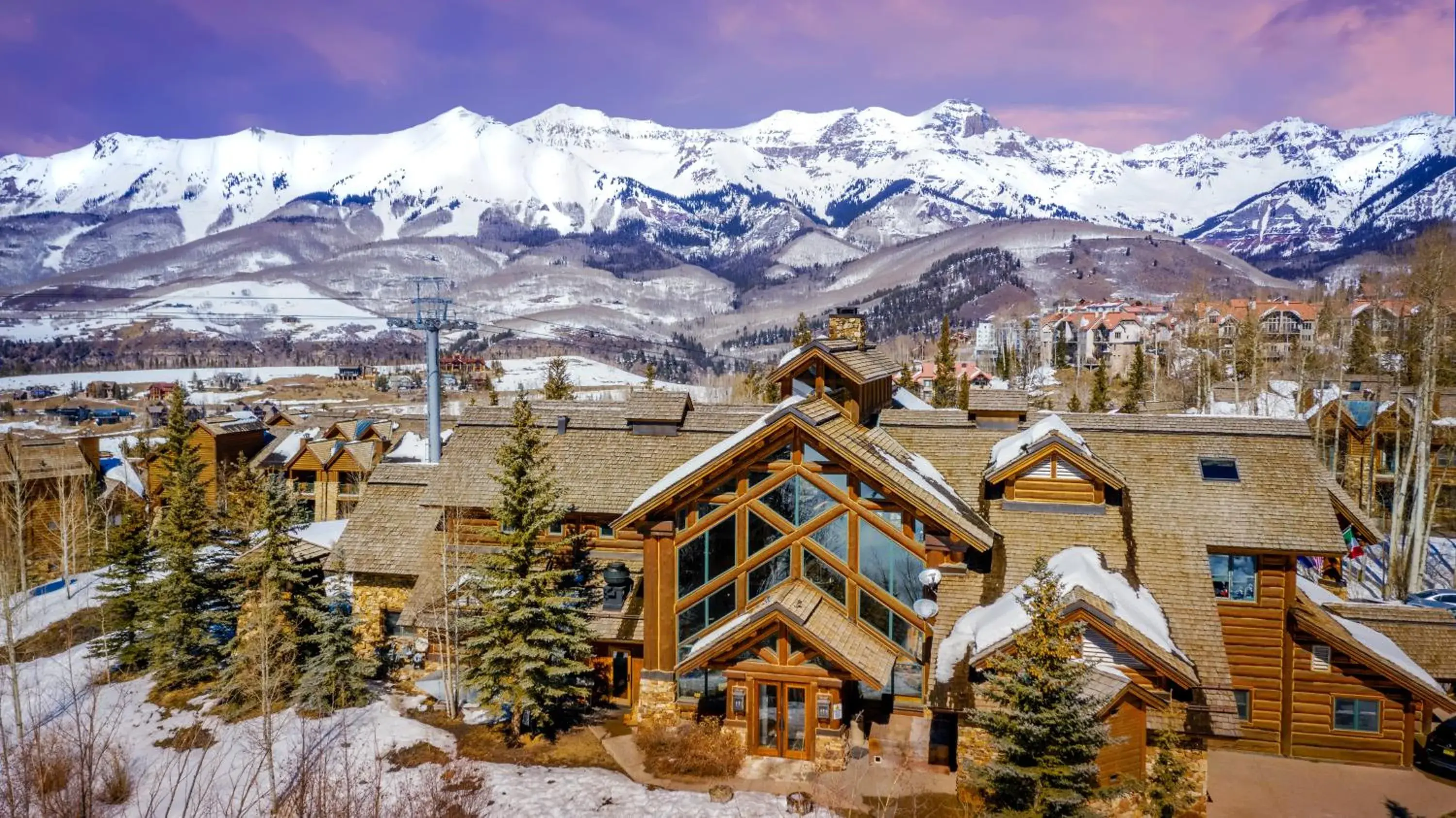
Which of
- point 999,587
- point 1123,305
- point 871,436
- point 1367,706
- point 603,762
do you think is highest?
point 1123,305

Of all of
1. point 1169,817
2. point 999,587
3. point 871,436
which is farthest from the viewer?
point 871,436

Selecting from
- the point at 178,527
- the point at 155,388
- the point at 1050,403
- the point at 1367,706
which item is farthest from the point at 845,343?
the point at 155,388

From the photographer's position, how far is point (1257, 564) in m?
21.9

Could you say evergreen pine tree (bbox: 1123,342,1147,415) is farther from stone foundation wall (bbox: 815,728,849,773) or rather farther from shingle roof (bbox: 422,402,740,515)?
stone foundation wall (bbox: 815,728,849,773)

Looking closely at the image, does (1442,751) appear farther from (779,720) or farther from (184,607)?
(184,607)

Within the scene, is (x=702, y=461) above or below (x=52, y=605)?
above

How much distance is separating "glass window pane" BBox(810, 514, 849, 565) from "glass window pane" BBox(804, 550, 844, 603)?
15.7 inches

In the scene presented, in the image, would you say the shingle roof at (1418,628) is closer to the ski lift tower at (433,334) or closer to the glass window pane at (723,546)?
the glass window pane at (723,546)

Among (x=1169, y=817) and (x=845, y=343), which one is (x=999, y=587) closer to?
(x=1169, y=817)

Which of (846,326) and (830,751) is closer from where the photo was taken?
(830,751)

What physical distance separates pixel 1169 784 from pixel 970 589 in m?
6.34

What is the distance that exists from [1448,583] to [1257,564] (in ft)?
85.5

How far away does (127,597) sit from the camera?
29.5 m

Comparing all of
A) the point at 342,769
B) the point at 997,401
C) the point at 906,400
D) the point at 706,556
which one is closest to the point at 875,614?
the point at 706,556
